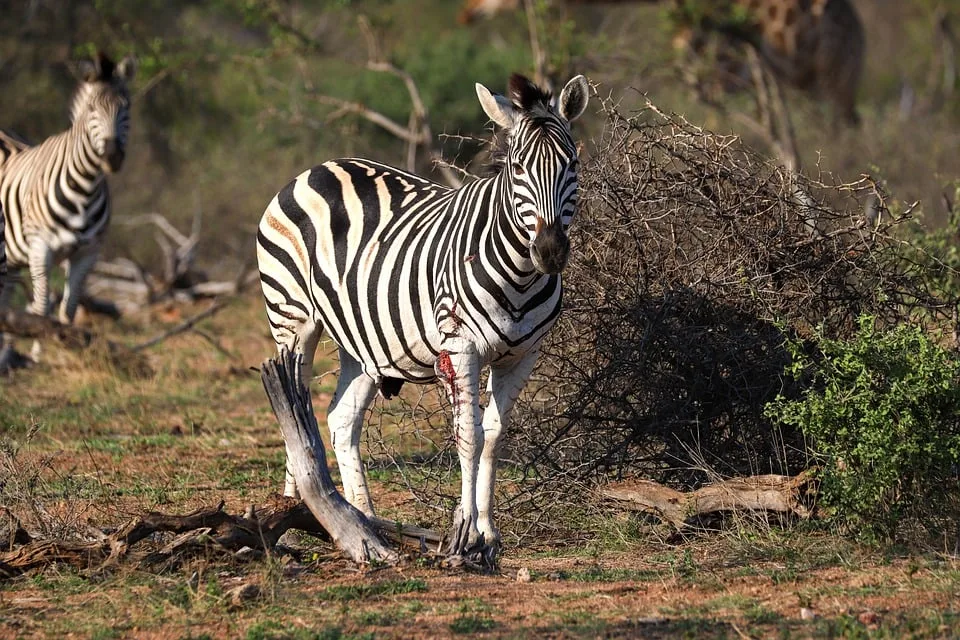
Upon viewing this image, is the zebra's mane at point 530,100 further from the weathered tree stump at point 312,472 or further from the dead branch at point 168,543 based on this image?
the dead branch at point 168,543

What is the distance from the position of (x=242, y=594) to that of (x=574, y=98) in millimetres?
2370

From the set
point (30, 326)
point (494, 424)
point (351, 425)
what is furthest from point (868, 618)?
point (30, 326)

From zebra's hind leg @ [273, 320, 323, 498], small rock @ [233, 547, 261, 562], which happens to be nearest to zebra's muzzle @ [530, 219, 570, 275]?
small rock @ [233, 547, 261, 562]

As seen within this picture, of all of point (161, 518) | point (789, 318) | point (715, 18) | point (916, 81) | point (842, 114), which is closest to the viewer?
point (161, 518)

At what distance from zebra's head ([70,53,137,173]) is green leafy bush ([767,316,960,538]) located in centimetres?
679

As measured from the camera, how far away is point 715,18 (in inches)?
577

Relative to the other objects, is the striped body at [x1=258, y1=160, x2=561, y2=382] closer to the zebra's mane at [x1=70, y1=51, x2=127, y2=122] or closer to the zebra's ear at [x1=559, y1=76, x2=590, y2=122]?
the zebra's ear at [x1=559, y1=76, x2=590, y2=122]

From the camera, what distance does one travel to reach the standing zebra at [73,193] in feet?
34.3

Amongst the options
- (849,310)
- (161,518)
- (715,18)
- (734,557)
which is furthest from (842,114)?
(161,518)

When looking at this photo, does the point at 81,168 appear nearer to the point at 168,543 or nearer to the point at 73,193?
the point at 73,193

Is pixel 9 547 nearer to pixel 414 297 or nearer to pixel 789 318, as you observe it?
pixel 414 297

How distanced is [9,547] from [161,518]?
701mm

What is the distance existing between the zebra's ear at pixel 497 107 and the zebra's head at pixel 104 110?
20.0ft

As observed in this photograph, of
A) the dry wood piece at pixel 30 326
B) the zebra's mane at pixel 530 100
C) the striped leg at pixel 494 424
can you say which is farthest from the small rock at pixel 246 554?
the dry wood piece at pixel 30 326
